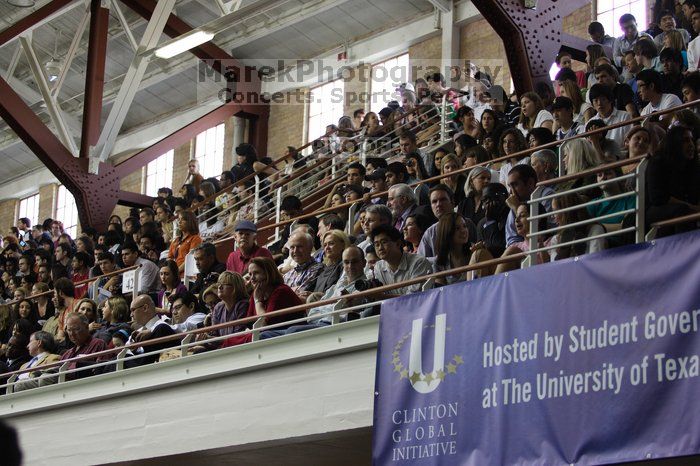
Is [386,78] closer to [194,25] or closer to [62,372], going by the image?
[194,25]

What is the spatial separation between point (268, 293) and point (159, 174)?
51.9 ft

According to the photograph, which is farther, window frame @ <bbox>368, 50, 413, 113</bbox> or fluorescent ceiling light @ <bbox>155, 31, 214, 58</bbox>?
window frame @ <bbox>368, 50, 413, 113</bbox>

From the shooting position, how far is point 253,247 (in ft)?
33.8

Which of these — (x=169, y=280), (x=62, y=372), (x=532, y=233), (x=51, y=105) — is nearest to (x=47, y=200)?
(x=51, y=105)

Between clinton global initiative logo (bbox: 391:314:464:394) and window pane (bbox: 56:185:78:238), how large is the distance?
1903cm

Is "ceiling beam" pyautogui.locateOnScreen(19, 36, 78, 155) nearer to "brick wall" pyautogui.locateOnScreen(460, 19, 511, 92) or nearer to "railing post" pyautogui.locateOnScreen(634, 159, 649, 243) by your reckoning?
"brick wall" pyautogui.locateOnScreen(460, 19, 511, 92)

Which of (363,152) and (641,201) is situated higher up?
(363,152)

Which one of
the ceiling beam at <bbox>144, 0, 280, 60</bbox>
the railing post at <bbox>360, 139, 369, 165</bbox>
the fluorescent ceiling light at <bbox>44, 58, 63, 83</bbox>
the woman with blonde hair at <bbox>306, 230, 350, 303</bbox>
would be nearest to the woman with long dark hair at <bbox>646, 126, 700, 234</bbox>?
the woman with blonde hair at <bbox>306, 230, 350, 303</bbox>

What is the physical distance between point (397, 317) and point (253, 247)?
301 centimetres

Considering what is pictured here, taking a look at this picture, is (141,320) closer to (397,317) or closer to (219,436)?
(219,436)

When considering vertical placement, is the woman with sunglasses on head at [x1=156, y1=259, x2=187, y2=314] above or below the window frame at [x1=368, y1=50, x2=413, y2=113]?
below

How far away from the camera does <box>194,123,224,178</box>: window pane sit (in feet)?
73.7

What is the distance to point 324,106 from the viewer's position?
20609 mm

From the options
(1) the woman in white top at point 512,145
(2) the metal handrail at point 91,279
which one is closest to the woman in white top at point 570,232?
(1) the woman in white top at point 512,145
